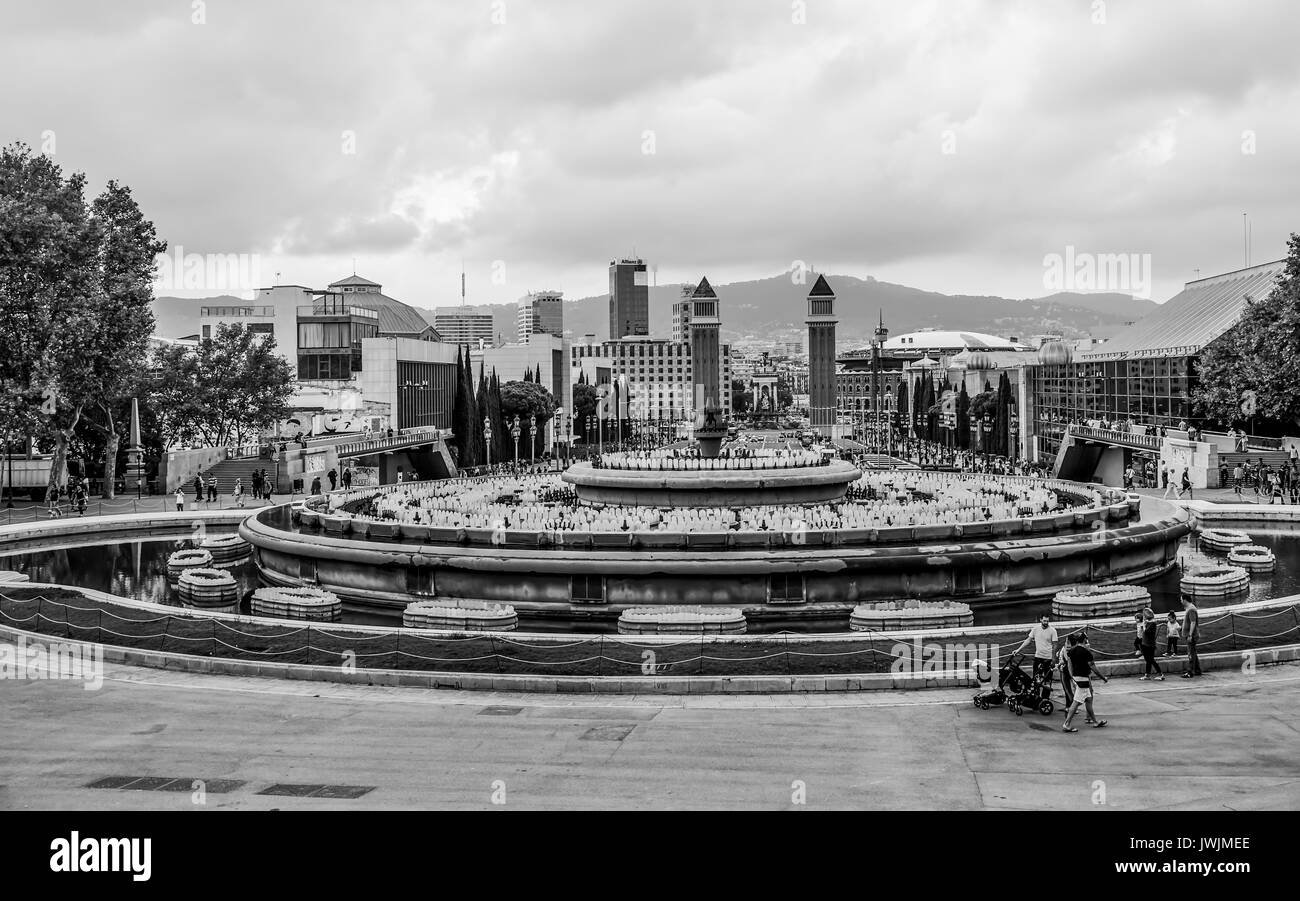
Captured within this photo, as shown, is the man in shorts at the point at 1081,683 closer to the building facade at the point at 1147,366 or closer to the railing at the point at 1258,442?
the railing at the point at 1258,442

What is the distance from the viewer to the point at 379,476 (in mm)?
85750

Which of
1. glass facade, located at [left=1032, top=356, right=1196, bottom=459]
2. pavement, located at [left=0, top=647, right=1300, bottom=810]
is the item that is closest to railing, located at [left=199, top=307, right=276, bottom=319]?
glass facade, located at [left=1032, top=356, right=1196, bottom=459]

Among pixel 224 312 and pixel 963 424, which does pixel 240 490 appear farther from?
pixel 224 312

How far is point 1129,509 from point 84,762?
100ft

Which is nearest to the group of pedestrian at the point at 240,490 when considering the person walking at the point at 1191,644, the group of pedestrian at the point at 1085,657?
the group of pedestrian at the point at 1085,657

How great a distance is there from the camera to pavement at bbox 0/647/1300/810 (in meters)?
15.0

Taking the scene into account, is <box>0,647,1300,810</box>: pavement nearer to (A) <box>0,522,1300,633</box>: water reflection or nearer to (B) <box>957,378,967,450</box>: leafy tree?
(A) <box>0,522,1300,633</box>: water reflection

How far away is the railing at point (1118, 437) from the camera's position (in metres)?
75.4

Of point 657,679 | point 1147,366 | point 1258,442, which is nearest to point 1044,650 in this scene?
point 657,679

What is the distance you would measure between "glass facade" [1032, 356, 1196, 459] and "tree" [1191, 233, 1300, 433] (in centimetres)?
665

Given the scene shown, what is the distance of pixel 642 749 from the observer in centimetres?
1730

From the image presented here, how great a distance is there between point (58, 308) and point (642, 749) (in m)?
50.7
